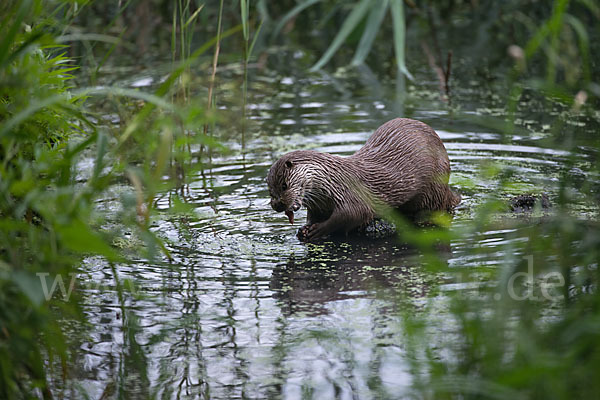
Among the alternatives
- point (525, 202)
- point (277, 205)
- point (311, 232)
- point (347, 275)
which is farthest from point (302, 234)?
point (525, 202)

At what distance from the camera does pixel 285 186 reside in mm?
4328

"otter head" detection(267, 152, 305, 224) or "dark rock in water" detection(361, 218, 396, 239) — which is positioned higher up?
"otter head" detection(267, 152, 305, 224)

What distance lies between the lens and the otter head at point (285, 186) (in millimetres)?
4312

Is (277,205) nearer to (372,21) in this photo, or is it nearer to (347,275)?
(347,275)

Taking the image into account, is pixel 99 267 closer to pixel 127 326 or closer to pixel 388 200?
pixel 127 326

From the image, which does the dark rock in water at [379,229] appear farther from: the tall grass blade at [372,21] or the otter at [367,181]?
the tall grass blade at [372,21]

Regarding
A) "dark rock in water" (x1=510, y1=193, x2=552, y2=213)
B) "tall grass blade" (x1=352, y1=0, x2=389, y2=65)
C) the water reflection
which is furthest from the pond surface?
"tall grass blade" (x1=352, y1=0, x2=389, y2=65)

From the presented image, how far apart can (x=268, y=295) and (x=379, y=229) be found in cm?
121

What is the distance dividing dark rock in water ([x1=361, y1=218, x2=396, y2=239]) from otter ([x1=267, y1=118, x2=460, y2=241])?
4 cm

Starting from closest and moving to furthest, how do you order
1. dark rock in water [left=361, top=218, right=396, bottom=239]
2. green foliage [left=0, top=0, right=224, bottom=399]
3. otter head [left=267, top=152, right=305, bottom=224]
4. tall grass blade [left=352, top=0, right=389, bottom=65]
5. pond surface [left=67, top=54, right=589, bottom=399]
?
1. green foliage [left=0, top=0, right=224, bottom=399]
2. pond surface [left=67, top=54, right=589, bottom=399]
3. tall grass blade [left=352, top=0, right=389, bottom=65]
4. otter head [left=267, top=152, right=305, bottom=224]
5. dark rock in water [left=361, top=218, right=396, bottom=239]

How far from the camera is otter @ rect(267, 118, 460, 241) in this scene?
4.35 m

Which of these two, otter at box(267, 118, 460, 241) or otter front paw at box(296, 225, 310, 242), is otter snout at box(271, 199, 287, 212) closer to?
otter at box(267, 118, 460, 241)

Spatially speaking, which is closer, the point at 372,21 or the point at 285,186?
the point at 372,21

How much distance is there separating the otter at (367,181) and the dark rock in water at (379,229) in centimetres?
4
